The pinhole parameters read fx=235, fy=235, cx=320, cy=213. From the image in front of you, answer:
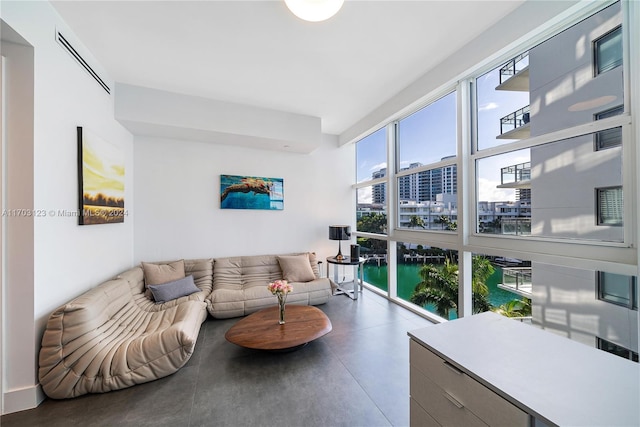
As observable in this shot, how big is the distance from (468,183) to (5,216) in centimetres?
401

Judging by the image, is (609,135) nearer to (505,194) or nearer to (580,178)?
(580,178)

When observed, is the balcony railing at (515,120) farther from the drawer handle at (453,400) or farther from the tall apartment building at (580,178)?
the drawer handle at (453,400)

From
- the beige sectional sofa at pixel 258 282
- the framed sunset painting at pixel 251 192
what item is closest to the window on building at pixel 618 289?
the beige sectional sofa at pixel 258 282

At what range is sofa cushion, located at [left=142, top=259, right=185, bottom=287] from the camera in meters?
3.15

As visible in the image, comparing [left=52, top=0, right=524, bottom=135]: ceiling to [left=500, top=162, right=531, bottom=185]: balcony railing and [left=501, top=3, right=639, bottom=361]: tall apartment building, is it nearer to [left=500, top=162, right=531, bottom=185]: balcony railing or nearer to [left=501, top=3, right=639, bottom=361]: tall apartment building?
[left=501, top=3, right=639, bottom=361]: tall apartment building

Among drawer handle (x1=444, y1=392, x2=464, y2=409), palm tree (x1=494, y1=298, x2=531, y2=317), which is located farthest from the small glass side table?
drawer handle (x1=444, y1=392, x2=464, y2=409)

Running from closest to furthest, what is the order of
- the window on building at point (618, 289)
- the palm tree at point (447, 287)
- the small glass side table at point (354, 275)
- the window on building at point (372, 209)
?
1. the window on building at point (618, 289)
2. the palm tree at point (447, 287)
3. the small glass side table at point (354, 275)
4. the window on building at point (372, 209)

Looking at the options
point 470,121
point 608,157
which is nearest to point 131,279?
point 470,121

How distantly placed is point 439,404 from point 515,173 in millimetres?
2095

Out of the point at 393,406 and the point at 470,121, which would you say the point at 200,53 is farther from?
the point at 393,406

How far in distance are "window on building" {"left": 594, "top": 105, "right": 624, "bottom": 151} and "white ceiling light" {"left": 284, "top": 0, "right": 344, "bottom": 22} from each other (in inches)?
78.9

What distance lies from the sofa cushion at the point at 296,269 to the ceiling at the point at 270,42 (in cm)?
253

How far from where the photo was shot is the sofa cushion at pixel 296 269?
3783mm

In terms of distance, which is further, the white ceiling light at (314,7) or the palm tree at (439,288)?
Result: the palm tree at (439,288)
